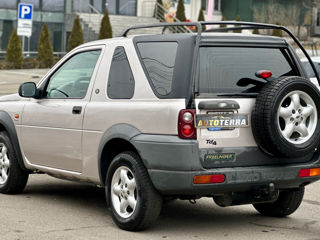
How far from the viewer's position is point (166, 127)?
6.50 meters

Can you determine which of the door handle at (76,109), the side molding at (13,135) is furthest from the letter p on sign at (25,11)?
the door handle at (76,109)

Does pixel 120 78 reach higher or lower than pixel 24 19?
lower

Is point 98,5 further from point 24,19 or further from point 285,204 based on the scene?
point 285,204

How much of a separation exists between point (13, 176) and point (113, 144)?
6.34 ft

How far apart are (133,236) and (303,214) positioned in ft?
6.90

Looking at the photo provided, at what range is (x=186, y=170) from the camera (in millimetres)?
6402

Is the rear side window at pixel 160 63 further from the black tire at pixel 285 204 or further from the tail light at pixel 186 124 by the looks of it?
the black tire at pixel 285 204

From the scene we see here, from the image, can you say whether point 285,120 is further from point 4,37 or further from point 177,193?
point 4,37

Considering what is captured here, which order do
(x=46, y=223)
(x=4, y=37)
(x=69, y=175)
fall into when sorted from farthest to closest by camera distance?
(x=4, y=37)
(x=69, y=175)
(x=46, y=223)

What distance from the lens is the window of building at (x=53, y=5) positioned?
45188 mm

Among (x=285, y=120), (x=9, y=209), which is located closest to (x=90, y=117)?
(x=9, y=209)

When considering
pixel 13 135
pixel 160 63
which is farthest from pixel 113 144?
pixel 13 135

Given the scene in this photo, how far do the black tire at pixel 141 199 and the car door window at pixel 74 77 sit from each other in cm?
114

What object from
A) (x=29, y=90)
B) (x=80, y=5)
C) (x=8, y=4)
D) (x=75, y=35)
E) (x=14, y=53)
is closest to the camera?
(x=29, y=90)
